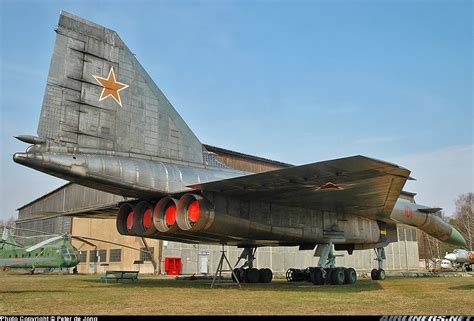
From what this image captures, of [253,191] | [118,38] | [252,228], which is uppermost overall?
[118,38]

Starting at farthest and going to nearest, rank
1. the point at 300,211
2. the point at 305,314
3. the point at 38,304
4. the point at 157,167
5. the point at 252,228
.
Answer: the point at 300,211, the point at 252,228, the point at 157,167, the point at 38,304, the point at 305,314

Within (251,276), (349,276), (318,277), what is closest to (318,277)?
(318,277)

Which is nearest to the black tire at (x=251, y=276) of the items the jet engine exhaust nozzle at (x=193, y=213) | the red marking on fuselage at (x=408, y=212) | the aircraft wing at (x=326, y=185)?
the aircraft wing at (x=326, y=185)

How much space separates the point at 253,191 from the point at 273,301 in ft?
11.2

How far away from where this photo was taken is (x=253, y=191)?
11.3 m

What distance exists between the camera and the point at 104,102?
34.8 feet

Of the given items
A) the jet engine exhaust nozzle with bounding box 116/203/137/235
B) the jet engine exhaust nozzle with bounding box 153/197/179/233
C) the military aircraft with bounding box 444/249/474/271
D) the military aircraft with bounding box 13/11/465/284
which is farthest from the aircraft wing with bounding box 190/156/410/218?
Answer: the military aircraft with bounding box 444/249/474/271

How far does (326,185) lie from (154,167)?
4.39 meters

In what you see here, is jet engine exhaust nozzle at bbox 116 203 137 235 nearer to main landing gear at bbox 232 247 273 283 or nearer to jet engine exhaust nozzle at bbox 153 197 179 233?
jet engine exhaust nozzle at bbox 153 197 179 233

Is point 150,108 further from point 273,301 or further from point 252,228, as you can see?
point 273,301

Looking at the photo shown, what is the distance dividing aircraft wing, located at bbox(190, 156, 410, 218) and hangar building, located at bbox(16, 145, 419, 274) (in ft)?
49.7

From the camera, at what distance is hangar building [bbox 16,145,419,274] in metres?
29.5

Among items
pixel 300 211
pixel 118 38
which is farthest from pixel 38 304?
pixel 300 211

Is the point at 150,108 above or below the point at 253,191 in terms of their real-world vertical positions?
above
